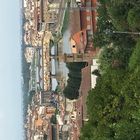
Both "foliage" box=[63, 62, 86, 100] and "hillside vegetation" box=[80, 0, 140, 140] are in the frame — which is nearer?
"hillside vegetation" box=[80, 0, 140, 140]

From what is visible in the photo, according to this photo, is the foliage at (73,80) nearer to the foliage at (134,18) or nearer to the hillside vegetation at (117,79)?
the hillside vegetation at (117,79)

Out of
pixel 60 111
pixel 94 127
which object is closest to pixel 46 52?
pixel 60 111

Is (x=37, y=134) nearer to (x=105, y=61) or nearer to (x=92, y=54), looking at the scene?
(x=92, y=54)

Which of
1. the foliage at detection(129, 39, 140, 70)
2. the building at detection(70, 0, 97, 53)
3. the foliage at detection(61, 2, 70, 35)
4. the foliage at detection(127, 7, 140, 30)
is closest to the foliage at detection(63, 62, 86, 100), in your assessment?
the building at detection(70, 0, 97, 53)

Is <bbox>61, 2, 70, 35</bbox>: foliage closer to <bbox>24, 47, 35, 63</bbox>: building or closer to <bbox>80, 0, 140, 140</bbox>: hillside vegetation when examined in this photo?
<bbox>80, 0, 140, 140</bbox>: hillside vegetation

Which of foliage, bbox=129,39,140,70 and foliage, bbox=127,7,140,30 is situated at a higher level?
foliage, bbox=127,7,140,30

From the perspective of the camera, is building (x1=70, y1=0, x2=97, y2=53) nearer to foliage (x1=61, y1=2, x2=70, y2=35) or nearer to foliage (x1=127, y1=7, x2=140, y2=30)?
foliage (x1=61, y1=2, x2=70, y2=35)

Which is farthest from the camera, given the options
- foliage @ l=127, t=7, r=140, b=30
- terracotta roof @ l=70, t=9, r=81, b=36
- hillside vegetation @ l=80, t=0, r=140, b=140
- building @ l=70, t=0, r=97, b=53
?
terracotta roof @ l=70, t=9, r=81, b=36

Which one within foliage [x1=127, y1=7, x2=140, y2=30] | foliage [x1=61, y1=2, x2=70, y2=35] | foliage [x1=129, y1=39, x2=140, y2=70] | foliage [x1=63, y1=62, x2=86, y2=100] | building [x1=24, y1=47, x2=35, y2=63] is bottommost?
building [x1=24, y1=47, x2=35, y2=63]

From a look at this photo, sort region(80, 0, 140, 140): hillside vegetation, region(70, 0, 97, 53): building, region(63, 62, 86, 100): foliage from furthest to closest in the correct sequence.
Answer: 1. region(63, 62, 86, 100): foliage
2. region(70, 0, 97, 53): building
3. region(80, 0, 140, 140): hillside vegetation

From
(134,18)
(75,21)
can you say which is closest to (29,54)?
(75,21)

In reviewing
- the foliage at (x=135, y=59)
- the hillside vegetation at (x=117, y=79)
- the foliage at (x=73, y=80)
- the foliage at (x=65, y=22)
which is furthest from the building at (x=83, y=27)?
the foliage at (x=135, y=59)
